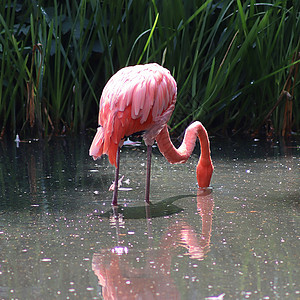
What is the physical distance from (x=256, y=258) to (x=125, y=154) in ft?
11.1

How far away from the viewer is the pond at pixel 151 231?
8.29 feet

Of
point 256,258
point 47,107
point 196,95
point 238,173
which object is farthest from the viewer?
point 47,107

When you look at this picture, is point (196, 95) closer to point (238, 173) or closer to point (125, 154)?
point (125, 154)

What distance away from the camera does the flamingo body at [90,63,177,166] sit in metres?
3.87

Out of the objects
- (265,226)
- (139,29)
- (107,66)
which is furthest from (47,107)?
(265,226)

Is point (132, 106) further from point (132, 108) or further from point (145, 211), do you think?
point (145, 211)

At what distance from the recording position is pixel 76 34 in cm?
701

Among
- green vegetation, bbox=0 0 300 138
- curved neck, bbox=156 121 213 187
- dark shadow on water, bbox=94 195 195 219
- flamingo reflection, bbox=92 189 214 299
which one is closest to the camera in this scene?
flamingo reflection, bbox=92 189 214 299

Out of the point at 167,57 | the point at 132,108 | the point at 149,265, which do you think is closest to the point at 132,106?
the point at 132,108

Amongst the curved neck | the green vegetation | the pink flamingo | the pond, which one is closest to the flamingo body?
the pink flamingo

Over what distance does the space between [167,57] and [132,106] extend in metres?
2.75

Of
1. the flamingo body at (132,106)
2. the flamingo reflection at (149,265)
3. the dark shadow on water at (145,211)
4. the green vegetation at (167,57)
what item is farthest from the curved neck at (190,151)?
the green vegetation at (167,57)

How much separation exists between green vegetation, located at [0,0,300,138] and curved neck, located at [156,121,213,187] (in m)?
1.69

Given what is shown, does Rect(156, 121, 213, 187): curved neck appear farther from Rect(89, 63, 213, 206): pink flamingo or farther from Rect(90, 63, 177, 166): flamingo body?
Rect(90, 63, 177, 166): flamingo body
